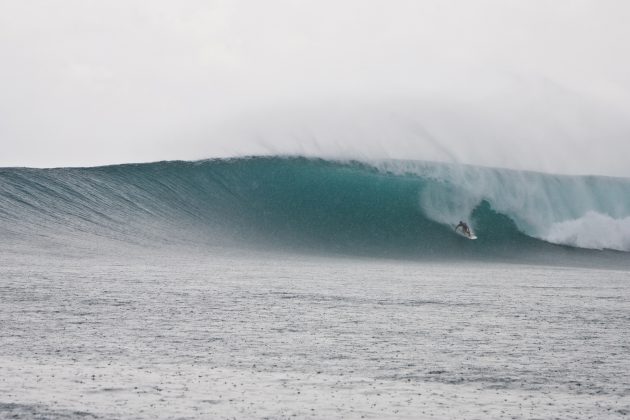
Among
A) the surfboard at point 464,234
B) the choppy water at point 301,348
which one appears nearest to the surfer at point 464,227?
the surfboard at point 464,234

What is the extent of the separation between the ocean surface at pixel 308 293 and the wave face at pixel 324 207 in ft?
0.26

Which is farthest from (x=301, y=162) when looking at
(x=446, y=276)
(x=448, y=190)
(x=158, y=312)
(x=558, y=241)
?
(x=158, y=312)

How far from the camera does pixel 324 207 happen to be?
31.9 metres

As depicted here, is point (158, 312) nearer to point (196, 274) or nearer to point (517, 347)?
point (517, 347)

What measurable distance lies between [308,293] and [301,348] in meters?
5.45

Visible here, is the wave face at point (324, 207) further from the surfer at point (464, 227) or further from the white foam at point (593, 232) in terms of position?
the surfer at point (464, 227)

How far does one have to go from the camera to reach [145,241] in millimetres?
25094

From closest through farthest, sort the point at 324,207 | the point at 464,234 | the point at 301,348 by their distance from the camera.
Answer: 1. the point at 301,348
2. the point at 464,234
3. the point at 324,207

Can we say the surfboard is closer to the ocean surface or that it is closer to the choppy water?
the ocean surface

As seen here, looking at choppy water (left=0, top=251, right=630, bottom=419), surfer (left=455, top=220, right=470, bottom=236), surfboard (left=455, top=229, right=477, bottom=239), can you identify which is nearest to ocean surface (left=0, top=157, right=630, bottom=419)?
choppy water (left=0, top=251, right=630, bottom=419)

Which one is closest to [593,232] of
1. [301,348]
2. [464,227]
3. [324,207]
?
[464,227]

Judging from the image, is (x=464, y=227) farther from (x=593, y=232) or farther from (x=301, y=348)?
(x=301, y=348)

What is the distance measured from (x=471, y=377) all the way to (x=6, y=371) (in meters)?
3.53

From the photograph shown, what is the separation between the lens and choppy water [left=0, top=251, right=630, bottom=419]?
22.6ft
